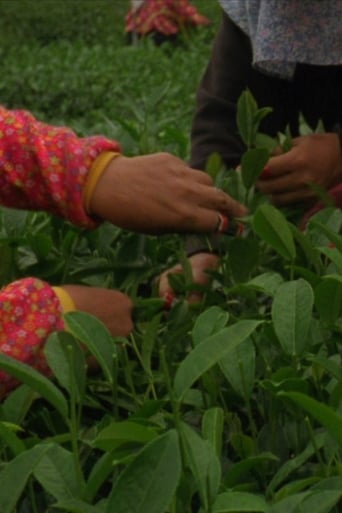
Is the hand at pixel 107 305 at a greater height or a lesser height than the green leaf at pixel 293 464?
lesser

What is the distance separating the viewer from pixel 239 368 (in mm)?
1070

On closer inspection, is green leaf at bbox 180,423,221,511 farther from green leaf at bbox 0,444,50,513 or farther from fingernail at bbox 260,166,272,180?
fingernail at bbox 260,166,272,180

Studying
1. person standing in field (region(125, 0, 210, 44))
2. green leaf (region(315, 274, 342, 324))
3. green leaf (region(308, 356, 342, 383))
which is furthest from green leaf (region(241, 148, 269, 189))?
person standing in field (region(125, 0, 210, 44))

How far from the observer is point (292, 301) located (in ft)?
3.53

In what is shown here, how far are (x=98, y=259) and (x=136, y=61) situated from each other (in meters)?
4.06

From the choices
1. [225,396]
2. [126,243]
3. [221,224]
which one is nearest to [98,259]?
[126,243]

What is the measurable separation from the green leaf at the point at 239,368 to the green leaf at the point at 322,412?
151mm

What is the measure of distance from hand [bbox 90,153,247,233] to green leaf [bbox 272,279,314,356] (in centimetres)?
35

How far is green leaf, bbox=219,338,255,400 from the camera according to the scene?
107 cm

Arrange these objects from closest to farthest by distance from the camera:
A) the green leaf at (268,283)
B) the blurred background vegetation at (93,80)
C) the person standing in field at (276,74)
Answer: the green leaf at (268,283)
the person standing in field at (276,74)
the blurred background vegetation at (93,80)

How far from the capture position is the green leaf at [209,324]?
108cm

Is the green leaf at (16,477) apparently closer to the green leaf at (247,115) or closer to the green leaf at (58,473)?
the green leaf at (58,473)

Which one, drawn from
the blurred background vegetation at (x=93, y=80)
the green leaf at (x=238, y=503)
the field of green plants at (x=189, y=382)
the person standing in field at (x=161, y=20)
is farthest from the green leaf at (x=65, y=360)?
the person standing in field at (x=161, y=20)

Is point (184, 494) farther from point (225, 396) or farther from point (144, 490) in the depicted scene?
point (225, 396)
